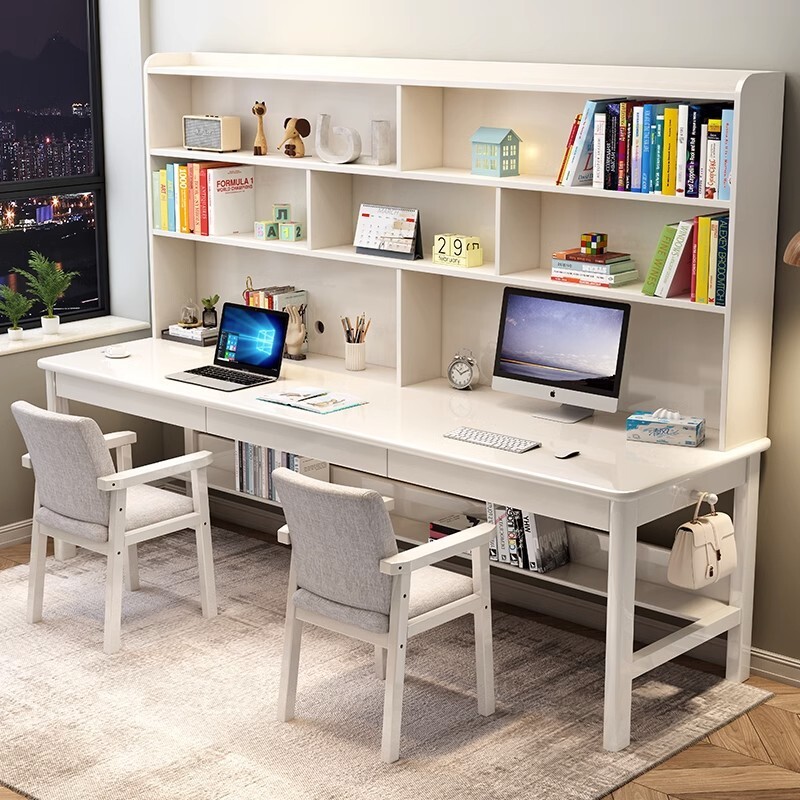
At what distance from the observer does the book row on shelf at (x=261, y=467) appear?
15.1ft

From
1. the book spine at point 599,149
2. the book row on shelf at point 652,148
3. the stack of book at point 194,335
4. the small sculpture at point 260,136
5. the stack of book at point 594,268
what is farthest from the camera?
the stack of book at point 194,335

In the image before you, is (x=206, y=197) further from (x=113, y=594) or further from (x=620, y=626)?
(x=620, y=626)

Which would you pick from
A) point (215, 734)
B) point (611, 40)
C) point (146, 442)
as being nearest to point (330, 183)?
point (611, 40)

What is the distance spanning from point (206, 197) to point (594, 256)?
1.61 metres

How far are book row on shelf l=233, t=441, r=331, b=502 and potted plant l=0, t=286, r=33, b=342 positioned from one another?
1022 mm

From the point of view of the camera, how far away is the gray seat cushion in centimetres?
329

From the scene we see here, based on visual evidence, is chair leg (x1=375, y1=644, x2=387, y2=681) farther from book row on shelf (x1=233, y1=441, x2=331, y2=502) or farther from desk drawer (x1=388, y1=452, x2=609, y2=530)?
book row on shelf (x1=233, y1=441, x2=331, y2=502)

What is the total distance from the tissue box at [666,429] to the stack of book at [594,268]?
0.41 m

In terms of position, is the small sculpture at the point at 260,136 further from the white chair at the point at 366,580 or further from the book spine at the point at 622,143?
the white chair at the point at 366,580

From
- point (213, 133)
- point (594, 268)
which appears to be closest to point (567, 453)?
point (594, 268)

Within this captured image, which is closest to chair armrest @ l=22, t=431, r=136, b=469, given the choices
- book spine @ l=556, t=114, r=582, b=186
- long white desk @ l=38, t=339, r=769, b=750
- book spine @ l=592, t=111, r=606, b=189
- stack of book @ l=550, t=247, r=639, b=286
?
long white desk @ l=38, t=339, r=769, b=750

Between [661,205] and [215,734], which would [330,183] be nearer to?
[661,205]

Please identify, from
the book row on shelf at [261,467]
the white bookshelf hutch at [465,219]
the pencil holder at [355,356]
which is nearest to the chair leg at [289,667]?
the white bookshelf hutch at [465,219]

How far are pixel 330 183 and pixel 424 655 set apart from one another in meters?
1.64
